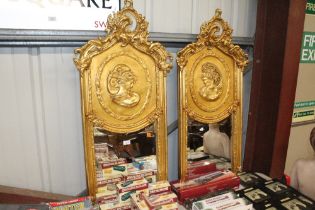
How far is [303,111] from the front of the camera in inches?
73.9

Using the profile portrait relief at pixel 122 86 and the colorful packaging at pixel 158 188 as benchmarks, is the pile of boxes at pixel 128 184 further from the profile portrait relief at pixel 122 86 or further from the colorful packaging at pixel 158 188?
the profile portrait relief at pixel 122 86

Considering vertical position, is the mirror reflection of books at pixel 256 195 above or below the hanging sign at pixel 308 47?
below

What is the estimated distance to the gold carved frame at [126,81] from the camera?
112cm

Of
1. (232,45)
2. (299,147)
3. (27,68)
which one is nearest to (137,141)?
(27,68)

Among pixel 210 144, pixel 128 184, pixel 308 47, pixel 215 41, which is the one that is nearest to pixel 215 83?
pixel 215 41

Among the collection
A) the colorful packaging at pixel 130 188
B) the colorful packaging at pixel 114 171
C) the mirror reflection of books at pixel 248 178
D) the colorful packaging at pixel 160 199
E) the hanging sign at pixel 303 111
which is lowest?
the mirror reflection of books at pixel 248 178

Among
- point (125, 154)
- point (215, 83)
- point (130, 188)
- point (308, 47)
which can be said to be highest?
point (308, 47)

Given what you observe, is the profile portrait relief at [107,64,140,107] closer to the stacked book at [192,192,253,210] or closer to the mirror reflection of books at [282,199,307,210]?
the stacked book at [192,192,253,210]

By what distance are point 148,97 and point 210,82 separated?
340 millimetres

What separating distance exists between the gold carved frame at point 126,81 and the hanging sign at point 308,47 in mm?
987

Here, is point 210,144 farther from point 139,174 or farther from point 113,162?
point 113,162

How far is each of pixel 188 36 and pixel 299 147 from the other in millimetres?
1281

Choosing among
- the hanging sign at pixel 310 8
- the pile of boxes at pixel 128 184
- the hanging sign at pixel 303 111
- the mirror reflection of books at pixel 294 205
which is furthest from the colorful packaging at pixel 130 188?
the hanging sign at pixel 310 8

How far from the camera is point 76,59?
1074 mm
